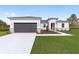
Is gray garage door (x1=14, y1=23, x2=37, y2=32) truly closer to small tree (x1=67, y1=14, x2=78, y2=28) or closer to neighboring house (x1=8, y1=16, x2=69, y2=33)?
neighboring house (x1=8, y1=16, x2=69, y2=33)

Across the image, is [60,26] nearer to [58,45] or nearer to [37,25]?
[37,25]

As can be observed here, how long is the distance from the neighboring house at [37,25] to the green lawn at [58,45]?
55 cm

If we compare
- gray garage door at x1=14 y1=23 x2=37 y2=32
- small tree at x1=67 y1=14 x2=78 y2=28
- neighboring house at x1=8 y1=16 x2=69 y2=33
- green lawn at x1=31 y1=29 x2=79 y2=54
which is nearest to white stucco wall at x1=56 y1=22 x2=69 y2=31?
neighboring house at x1=8 y1=16 x2=69 y2=33

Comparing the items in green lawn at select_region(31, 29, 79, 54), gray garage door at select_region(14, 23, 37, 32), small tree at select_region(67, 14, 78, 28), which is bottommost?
green lawn at select_region(31, 29, 79, 54)

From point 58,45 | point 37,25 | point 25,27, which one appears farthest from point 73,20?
point 25,27

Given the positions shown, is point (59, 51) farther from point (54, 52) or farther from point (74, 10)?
point (74, 10)

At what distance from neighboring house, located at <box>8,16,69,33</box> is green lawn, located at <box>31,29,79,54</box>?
55 cm

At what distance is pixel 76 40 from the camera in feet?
34.4

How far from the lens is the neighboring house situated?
36.6 ft

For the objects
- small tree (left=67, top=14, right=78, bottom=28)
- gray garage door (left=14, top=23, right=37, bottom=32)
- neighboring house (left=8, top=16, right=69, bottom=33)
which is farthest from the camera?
gray garage door (left=14, top=23, right=37, bottom=32)

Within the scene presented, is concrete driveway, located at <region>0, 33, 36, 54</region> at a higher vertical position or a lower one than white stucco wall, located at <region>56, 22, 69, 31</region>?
lower

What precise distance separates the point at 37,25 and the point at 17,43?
72.0 inches

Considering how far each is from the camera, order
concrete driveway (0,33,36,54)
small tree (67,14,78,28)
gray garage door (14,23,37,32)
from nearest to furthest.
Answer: concrete driveway (0,33,36,54) → small tree (67,14,78,28) → gray garage door (14,23,37,32)

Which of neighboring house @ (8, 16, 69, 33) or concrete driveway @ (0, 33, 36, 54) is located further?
neighboring house @ (8, 16, 69, 33)
